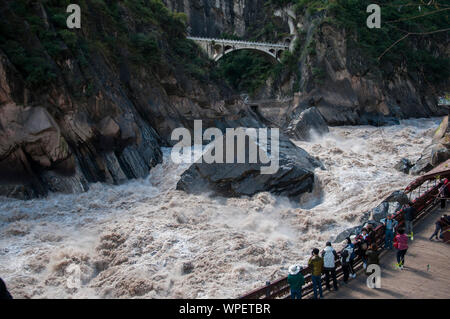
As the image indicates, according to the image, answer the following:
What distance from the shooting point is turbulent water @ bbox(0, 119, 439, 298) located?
487 inches

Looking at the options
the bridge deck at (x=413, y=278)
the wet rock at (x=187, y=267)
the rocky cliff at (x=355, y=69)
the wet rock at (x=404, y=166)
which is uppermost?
the rocky cliff at (x=355, y=69)

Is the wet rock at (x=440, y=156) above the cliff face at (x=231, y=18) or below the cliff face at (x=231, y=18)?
below

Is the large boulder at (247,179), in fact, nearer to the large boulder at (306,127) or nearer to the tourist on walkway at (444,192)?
the tourist on walkway at (444,192)

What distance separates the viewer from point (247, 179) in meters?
21.0

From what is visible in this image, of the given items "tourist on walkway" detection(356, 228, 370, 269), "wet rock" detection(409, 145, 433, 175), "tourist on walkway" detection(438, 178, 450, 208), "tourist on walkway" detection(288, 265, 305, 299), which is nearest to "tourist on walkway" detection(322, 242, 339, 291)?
"tourist on walkway" detection(288, 265, 305, 299)

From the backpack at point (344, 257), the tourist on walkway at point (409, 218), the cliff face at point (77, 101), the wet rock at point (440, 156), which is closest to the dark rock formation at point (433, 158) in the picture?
the wet rock at point (440, 156)

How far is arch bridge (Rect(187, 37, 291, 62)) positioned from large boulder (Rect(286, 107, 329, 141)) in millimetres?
24487

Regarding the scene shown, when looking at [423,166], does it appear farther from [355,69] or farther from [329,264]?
[355,69]

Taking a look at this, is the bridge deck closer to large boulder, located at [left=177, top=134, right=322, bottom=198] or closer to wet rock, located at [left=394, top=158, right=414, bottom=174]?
large boulder, located at [left=177, top=134, right=322, bottom=198]

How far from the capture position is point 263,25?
72625mm

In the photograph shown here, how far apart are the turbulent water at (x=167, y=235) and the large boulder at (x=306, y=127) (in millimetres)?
12125

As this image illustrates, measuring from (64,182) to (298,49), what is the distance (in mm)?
47056

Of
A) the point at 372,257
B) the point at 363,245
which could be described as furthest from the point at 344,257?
the point at 363,245

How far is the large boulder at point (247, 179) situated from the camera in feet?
68.0
